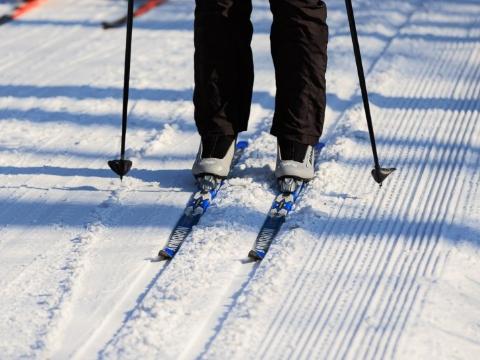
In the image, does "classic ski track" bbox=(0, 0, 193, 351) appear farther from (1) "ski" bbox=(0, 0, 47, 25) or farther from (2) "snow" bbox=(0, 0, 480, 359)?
(1) "ski" bbox=(0, 0, 47, 25)

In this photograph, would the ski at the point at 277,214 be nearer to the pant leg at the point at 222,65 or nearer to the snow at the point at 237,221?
the snow at the point at 237,221

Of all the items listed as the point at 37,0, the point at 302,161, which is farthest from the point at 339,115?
the point at 37,0

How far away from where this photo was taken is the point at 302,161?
3.41m

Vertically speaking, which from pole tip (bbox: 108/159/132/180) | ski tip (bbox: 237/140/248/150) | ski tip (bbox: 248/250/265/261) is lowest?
ski tip (bbox: 237/140/248/150)

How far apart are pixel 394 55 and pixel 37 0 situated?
253cm

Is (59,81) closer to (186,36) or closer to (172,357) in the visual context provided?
(186,36)

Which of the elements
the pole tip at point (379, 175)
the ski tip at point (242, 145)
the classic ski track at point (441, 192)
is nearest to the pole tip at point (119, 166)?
the ski tip at point (242, 145)

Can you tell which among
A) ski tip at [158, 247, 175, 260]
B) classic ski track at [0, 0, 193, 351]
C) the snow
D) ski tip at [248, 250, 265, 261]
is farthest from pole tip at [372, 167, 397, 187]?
classic ski track at [0, 0, 193, 351]

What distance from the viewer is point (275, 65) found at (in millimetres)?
3367

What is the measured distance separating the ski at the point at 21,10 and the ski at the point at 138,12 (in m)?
0.61

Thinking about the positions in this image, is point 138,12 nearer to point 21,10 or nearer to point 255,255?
point 21,10

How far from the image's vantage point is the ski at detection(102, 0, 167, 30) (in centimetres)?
571

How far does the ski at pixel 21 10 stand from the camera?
5902 millimetres

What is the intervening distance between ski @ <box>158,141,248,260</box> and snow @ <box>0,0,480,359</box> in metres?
0.03
